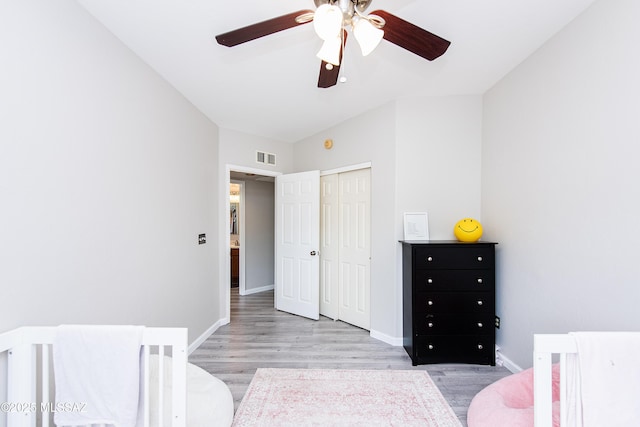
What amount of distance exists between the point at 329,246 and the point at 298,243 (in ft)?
1.42

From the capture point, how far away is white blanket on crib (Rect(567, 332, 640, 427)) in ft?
3.37

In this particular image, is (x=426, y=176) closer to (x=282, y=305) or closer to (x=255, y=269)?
(x=282, y=305)

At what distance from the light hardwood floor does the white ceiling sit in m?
2.52

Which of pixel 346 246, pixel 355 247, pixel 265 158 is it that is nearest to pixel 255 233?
pixel 265 158

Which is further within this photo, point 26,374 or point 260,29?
point 260,29

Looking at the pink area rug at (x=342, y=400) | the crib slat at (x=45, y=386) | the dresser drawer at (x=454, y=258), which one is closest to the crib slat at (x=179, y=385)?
the crib slat at (x=45, y=386)

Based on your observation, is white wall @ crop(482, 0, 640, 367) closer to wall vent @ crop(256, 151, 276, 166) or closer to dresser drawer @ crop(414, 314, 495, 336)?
dresser drawer @ crop(414, 314, 495, 336)

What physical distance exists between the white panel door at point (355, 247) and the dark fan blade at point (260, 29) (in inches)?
84.7

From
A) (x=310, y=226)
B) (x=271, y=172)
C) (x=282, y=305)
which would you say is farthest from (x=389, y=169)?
(x=282, y=305)

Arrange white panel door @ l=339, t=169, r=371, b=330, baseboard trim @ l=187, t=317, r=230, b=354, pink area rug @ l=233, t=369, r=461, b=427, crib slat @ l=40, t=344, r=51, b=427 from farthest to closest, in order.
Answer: white panel door @ l=339, t=169, r=371, b=330 < baseboard trim @ l=187, t=317, r=230, b=354 < pink area rug @ l=233, t=369, r=461, b=427 < crib slat @ l=40, t=344, r=51, b=427

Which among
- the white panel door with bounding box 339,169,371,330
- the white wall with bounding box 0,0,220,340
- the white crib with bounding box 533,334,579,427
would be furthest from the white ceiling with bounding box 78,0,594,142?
the white crib with bounding box 533,334,579,427

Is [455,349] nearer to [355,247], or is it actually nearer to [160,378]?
[355,247]

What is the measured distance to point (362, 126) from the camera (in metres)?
3.29

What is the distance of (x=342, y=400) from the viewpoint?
6.65ft
